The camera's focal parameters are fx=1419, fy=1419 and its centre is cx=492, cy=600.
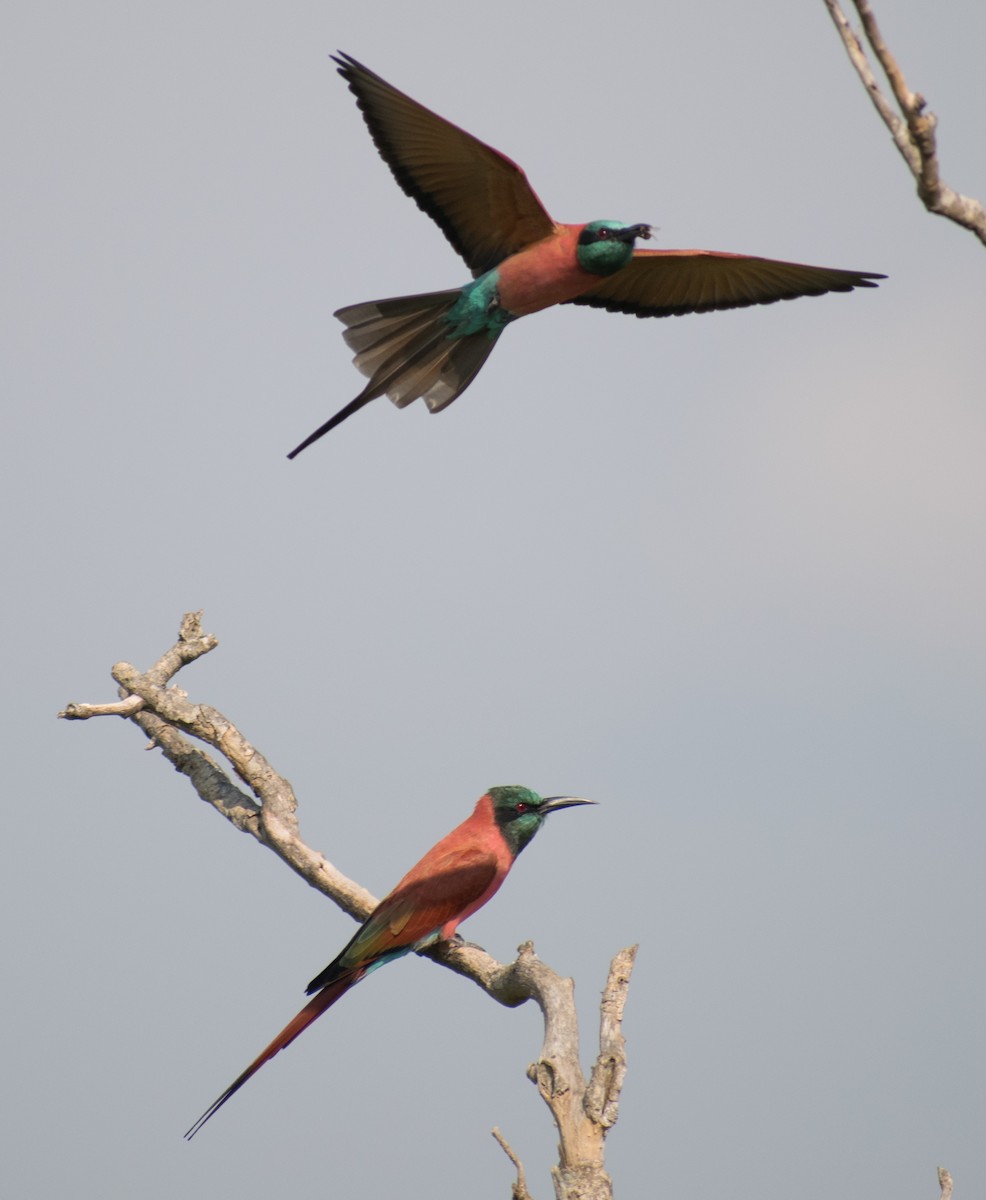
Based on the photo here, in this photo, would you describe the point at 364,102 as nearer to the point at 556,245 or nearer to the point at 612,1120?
the point at 556,245

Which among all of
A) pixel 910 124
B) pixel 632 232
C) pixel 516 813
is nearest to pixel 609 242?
pixel 632 232

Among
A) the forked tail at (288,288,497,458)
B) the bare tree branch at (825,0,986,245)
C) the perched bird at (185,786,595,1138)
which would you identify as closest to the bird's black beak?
the perched bird at (185,786,595,1138)

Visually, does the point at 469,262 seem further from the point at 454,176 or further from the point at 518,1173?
the point at 518,1173

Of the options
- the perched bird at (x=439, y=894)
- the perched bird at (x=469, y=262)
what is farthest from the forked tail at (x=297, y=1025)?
the perched bird at (x=469, y=262)

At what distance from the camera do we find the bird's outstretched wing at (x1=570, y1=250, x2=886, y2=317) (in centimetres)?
538

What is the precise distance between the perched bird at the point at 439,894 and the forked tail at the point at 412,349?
5.33 ft

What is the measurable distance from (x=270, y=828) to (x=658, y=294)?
2.68m

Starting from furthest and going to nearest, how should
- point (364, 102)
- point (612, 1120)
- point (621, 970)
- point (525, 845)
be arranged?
point (525, 845)
point (364, 102)
point (621, 970)
point (612, 1120)

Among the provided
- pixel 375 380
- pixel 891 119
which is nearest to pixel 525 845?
pixel 375 380

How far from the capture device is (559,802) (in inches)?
227

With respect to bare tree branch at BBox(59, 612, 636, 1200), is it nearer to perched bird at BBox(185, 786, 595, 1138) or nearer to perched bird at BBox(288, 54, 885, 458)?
perched bird at BBox(185, 786, 595, 1138)

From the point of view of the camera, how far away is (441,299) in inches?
206

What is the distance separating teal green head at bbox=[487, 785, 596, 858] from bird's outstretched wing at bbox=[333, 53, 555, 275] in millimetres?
2036

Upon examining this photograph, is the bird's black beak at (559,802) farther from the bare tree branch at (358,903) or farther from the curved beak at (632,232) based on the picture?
the curved beak at (632,232)
